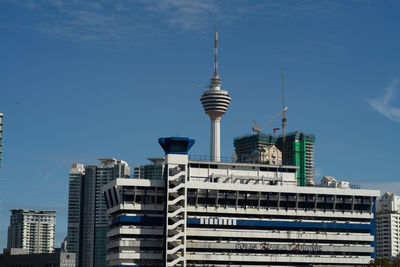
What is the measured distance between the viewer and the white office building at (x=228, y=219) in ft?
570

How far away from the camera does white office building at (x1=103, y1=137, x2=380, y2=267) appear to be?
174 meters

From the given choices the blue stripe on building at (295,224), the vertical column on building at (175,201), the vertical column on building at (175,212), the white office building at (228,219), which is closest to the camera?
the vertical column on building at (175,212)

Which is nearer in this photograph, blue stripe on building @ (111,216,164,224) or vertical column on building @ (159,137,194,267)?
vertical column on building @ (159,137,194,267)

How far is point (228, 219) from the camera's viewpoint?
179 m

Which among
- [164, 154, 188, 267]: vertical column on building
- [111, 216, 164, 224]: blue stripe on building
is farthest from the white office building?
[164, 154, 188, 267]: vertical column on building

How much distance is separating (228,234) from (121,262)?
2682 centimetres

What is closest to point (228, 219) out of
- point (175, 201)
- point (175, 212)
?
point (175, 212)

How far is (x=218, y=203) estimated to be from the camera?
17950 cm

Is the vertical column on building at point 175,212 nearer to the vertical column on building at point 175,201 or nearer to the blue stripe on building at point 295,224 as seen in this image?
the vertical column on building at point 175,201

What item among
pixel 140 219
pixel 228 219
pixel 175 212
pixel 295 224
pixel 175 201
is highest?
pixel 175 201

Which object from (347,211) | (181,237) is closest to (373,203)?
(347,211)

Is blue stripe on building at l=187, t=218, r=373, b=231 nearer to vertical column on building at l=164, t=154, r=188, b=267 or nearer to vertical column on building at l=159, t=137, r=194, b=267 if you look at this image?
vertical column on building at l=164, t=154, r=188, b=267

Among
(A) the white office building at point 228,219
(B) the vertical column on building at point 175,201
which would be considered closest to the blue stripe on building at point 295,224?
(A) the white office building at point 228,219

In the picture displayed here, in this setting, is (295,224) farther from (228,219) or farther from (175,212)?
(175,212)
